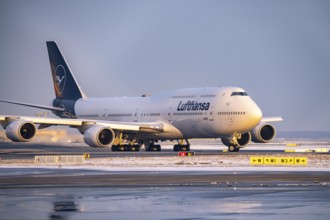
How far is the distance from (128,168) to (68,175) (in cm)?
683

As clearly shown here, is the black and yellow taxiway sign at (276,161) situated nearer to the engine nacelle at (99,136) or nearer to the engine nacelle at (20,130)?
the engine nacelle at (99,136)

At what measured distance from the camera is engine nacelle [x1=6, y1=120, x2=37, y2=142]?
7112cm

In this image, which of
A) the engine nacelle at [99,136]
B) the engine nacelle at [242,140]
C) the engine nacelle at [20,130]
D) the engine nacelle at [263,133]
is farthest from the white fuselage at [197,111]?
the engine nacelle at [20,130]

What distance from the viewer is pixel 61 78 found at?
3888 inches

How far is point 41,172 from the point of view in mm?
43438

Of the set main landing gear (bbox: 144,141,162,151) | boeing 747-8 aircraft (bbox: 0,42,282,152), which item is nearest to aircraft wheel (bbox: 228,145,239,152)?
boeing 747-8 aircraft (bbox: 0,42,282,152)

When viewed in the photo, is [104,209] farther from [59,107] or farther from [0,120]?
[59,107]

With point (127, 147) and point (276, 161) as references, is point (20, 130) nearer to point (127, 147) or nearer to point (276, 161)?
point (127, 147)

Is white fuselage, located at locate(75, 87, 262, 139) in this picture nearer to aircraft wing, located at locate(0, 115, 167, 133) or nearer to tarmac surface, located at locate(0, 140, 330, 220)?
aircraft wing, located at locate(0, 115, 167, 133)

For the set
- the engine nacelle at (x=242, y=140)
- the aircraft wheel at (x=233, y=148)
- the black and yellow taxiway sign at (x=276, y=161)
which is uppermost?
the engine nacelle at (x=242, y=140)

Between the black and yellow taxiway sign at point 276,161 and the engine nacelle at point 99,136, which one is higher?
the engine nacelle at point 99,136

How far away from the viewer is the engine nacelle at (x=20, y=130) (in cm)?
7112

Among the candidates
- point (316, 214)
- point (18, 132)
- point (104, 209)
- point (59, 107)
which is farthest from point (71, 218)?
point (59, 107)

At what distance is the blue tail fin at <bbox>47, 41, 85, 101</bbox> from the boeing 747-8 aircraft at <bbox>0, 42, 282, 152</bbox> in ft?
14.5
